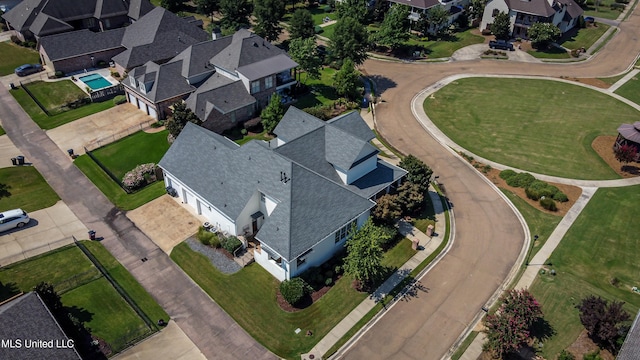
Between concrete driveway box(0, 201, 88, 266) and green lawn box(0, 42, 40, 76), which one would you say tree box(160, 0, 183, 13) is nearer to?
green lawn box(0, 42, 40, 76)

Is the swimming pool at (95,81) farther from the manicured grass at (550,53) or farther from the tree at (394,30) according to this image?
the manicured grass at (550,53)

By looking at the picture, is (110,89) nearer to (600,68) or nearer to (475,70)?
(475,70)

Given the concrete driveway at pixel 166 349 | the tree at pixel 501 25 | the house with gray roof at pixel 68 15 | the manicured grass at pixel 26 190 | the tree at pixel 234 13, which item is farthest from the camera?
the tree at pixel 501 25

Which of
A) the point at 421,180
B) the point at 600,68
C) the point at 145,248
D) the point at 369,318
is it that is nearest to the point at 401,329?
the point at 369,318

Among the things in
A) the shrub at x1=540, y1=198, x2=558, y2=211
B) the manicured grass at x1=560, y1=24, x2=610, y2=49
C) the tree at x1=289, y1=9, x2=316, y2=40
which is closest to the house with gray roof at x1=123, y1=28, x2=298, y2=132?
the tree at x1=289, y1=9, x2=316, y2=40

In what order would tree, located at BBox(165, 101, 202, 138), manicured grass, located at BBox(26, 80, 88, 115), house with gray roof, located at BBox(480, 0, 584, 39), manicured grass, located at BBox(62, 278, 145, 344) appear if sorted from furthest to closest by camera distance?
house with gray roof, located at BBox(480, 0, 584, 39) → manicured grass, located at BBox(26, 80, 88, 115) → tree, located at BBox(165, 101, 202, 138) → manicured grass, located at BBox(62, 278, 145, 344)

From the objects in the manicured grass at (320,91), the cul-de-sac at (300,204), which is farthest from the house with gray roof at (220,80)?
the manicured grass at (320,91)

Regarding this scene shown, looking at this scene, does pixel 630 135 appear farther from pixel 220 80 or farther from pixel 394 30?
pixel 220 80
